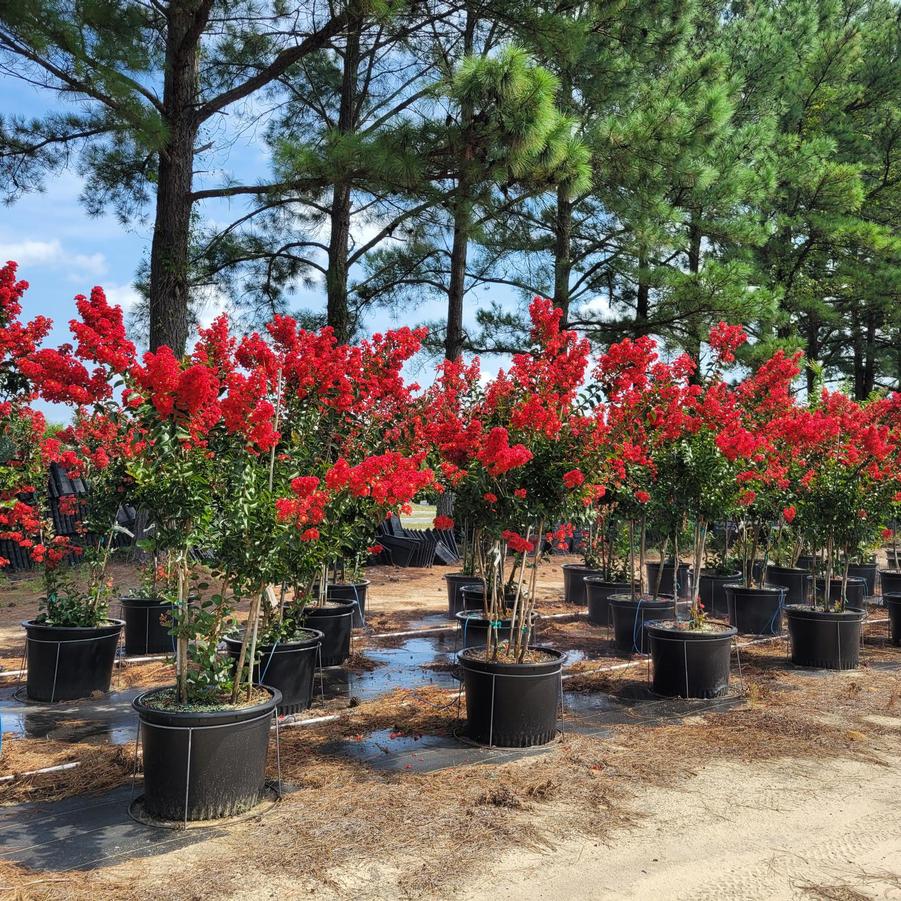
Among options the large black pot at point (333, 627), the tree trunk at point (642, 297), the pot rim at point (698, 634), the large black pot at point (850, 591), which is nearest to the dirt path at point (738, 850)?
the pot rim at point (698, 634)

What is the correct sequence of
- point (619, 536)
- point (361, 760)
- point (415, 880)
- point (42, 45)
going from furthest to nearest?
point (619, 536), point (42, 45), point (361, 760), point (415, 880)

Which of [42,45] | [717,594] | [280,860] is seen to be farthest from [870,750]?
[42,45]

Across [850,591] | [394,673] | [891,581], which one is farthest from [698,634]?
Result: [891,581]

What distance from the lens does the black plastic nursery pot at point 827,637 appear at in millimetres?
6238

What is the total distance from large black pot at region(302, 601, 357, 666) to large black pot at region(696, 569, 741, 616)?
4483 millimetres

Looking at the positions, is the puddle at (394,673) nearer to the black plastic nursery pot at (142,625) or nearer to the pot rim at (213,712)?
the black plastic nursery pot at (142,625)

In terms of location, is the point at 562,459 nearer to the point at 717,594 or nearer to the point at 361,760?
the point at 361,760

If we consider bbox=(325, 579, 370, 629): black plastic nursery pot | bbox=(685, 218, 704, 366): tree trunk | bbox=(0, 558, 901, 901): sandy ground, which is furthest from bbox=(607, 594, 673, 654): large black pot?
bbox=(685, 218, 704, 366): tree trunk

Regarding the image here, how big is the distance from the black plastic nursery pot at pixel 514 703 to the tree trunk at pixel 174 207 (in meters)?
6.51

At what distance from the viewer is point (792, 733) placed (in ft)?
14.7

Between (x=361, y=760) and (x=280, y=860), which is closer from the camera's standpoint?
(x=280, y=860)

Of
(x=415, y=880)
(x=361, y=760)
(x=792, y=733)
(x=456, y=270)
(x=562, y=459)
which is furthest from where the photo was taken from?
(x=456, y=270)

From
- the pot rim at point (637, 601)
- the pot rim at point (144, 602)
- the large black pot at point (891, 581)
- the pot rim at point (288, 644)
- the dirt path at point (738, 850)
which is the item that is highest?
the large black pot at point (891, 581)

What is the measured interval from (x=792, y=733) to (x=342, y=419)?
348 cm
